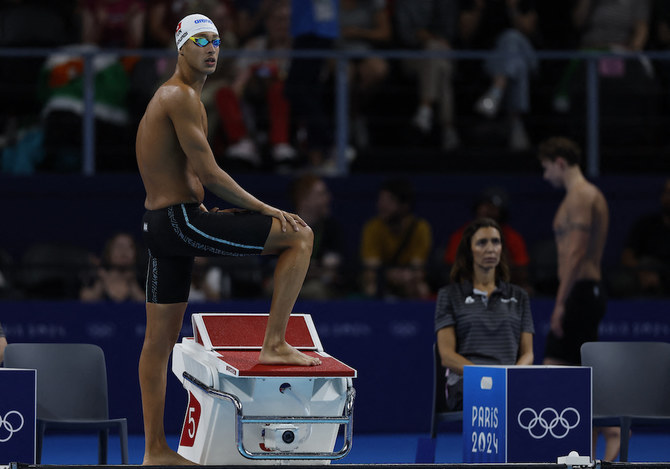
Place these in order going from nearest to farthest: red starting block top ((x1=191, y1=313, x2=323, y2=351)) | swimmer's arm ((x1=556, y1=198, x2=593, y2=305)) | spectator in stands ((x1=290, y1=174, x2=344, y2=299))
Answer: red starting block top ((x1=191, y1=313, x2=323, y2=351))
swimmer's arm ((x1=556, y1=198, x2=593, y2=305))
spectator in stands ((x1=290, y1=174, x2=344, y2=299))

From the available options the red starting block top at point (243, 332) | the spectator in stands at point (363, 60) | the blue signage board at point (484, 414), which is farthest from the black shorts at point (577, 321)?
the spectator in stands at point (363, 60)

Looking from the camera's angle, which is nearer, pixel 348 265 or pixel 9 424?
pixel 9 424

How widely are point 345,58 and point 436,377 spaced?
13.4ft

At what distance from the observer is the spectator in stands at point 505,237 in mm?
9977

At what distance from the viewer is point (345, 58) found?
10.8 meters

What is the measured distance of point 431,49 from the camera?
1162cm

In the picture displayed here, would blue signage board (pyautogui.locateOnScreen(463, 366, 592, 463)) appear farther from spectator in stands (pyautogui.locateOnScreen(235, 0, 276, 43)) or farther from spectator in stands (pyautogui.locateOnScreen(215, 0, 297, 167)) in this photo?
spectator in stands (pyautogui.locateOnScreen(235, 0, 276, 43))

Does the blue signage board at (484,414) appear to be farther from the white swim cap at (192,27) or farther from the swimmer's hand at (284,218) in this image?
the white swim cap at (192,27)

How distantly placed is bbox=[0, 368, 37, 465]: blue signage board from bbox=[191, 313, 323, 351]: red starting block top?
0.91 m

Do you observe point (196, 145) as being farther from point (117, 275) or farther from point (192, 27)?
point (117, 275)

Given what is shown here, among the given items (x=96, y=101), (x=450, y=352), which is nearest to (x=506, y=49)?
(x=96, y=101)

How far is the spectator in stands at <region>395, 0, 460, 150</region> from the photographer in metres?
11.4

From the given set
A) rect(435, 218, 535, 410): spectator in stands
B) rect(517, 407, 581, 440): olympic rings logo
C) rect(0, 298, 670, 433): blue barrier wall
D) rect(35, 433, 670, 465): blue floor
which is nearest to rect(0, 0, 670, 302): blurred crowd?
rect(0, 298, 670, 433): blue barrier wall

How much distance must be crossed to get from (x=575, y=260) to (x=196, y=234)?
317 centimetres
